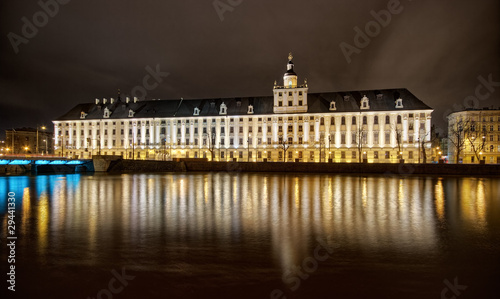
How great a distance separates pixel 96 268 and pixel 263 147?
250 ft

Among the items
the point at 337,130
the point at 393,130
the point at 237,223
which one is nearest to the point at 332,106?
the point at 337,130

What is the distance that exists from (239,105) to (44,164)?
48.6 meters

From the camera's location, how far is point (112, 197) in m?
23.1

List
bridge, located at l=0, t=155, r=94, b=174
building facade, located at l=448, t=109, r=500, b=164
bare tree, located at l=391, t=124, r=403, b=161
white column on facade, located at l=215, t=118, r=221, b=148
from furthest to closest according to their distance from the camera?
1. building facade, located at l=448, t=109, r=500, b=164
2. white column on facade, located at l=215, t=118, r=221, b=148
3. bare tree, located at l=391, t=124, r=403, b=161
4. bridge, located at l=0, t=155, r=94, b=174

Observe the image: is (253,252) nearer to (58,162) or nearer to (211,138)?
(58,162)

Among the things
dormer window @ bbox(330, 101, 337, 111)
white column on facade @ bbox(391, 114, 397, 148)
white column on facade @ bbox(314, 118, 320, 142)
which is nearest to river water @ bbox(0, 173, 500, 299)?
white column on facade @ bbox(391, 114, 397, 148)

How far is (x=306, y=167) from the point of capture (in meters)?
59.9

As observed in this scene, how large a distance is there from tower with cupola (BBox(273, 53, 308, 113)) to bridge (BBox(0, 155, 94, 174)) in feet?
153

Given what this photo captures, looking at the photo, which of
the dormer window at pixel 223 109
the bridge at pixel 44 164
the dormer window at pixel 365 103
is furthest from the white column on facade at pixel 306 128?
the bridge at pixel 44 164

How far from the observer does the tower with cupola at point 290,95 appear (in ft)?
274

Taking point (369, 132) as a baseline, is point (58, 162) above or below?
below

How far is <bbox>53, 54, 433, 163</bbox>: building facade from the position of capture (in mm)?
78438

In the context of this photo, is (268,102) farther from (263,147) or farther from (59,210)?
(59,210)

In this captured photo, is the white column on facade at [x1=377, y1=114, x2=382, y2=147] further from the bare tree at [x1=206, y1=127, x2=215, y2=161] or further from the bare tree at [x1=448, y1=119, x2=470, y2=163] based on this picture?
the bare tree at [x1=206, y1=127, x2=215, y2=161]
